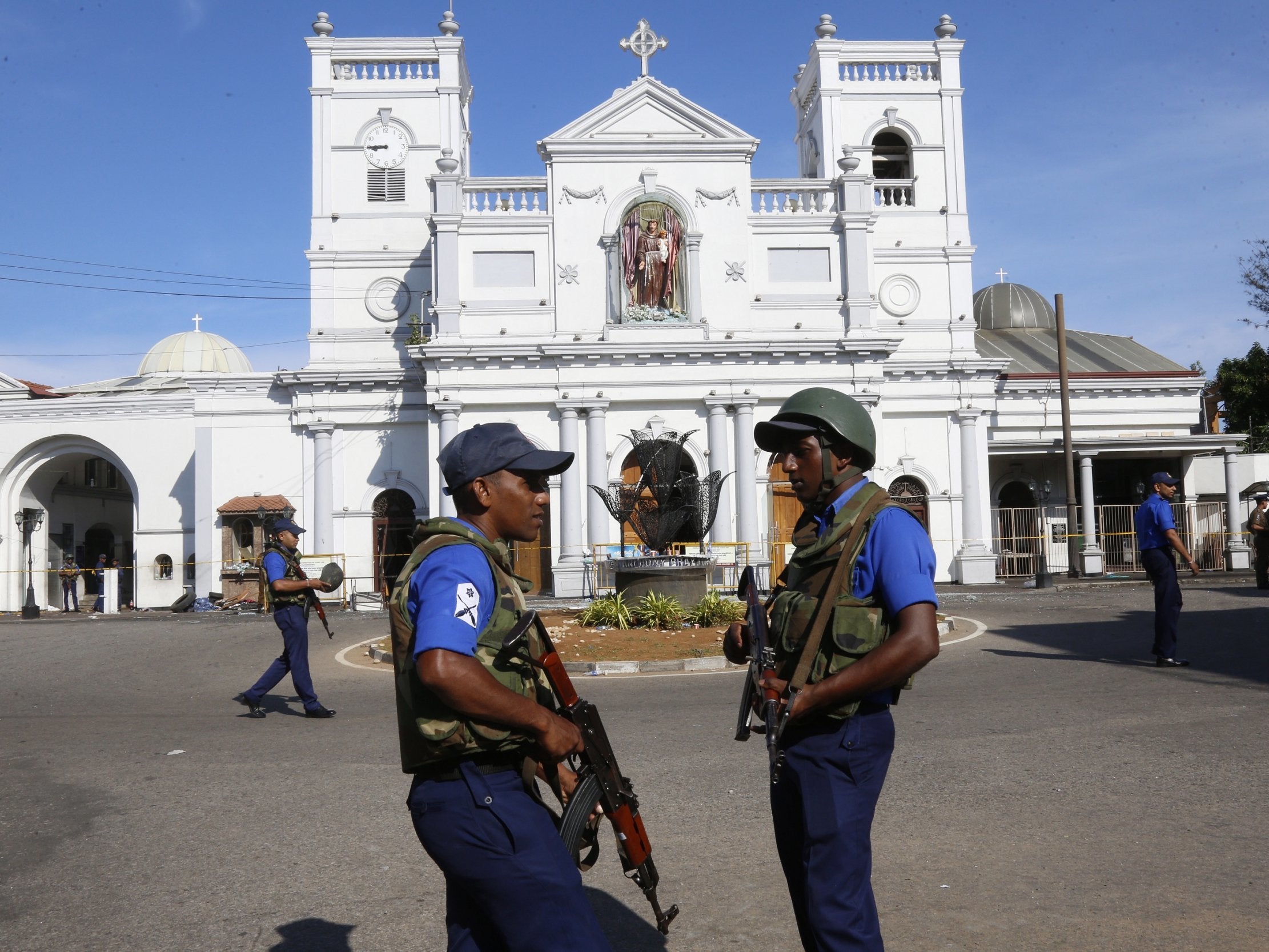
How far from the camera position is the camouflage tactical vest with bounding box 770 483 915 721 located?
3.18 meters

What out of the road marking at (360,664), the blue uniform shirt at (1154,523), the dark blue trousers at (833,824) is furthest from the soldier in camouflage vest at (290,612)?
the blue uniform shirt at (1154,523)

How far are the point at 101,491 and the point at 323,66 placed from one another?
19656mm

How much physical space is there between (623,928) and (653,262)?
2526cm

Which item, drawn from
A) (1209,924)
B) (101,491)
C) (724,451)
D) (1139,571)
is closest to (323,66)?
(724,451)

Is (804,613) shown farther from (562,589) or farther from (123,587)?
(123,587)

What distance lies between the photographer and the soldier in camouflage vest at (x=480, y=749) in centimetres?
274

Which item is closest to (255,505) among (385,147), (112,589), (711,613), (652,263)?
(112,589)

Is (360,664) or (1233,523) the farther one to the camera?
(1233,523)

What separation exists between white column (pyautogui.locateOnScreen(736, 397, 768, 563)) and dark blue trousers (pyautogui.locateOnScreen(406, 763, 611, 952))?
25.5 metres

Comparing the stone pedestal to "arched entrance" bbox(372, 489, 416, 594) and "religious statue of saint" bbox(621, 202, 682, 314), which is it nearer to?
"arched entrance" bbox(372, 489, 416, 594)

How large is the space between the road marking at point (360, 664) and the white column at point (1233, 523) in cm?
2556

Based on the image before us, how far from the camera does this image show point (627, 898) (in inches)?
194

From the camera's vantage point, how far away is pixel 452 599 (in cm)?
276

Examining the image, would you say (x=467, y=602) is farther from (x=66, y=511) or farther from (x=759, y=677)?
(x=66, y=511)
